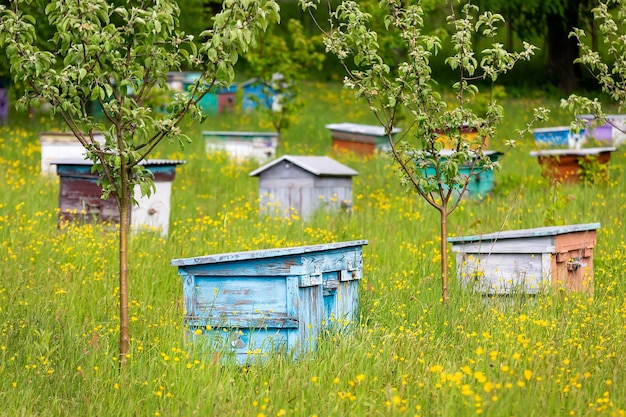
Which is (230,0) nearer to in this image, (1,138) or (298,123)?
(1,138)

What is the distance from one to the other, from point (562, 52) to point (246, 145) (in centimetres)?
1616

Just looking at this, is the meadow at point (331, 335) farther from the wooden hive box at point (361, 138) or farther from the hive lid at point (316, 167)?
the wooden hive box at point (361, 138)

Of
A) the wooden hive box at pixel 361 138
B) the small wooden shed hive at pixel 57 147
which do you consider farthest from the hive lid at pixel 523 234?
the wooden hive box at pixel 361 138

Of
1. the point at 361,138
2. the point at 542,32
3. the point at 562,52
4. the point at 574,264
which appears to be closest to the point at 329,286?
the point at 574,264

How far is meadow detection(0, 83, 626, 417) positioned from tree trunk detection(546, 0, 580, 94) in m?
18.7

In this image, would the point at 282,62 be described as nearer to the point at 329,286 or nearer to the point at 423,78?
the point at 423,78

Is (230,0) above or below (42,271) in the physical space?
above

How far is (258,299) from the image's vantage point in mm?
6367

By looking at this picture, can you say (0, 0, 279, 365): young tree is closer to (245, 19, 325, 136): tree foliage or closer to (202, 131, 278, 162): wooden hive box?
(202, 131, 278, 162): wooden hive box

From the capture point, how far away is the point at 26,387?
18.8ft

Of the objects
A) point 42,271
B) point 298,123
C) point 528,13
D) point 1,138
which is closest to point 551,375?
point 42,271

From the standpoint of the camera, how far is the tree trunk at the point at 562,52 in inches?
1175

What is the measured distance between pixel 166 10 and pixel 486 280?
3716 mm

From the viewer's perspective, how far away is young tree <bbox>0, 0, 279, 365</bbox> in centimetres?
568
